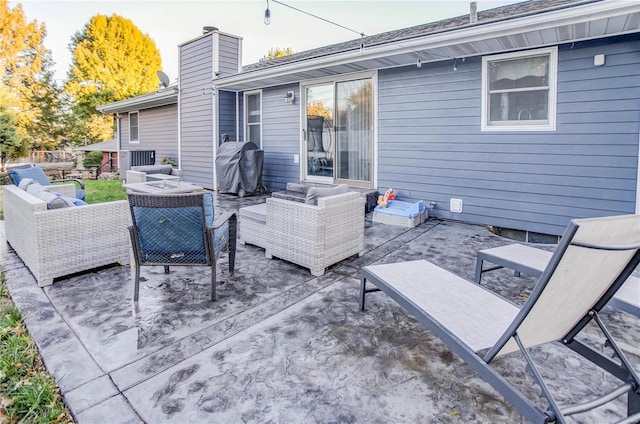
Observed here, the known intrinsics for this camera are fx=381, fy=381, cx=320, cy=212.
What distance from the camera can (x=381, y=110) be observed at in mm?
6418

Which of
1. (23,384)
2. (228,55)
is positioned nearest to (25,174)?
(23,384)

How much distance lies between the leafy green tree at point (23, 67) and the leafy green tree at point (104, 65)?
1.36m

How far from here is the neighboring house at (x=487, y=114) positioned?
14.4ft

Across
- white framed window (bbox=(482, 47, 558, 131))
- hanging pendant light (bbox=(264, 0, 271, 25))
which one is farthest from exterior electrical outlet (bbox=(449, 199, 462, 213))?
hanging pendant light (bbox=(264, 0, 271, 25))

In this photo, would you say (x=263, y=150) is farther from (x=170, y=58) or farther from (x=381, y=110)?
(x=170, y=58)

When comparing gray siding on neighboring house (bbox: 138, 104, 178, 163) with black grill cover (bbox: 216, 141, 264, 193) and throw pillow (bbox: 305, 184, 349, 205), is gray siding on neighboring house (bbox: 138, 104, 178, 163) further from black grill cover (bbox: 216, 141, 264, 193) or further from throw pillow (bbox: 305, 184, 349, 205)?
throw pillow (bbox: 305, 184, 349, 205)

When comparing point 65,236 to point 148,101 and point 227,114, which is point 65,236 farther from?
point 148,101

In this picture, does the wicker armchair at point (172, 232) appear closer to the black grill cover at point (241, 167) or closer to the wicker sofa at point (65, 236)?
the wicker sofa at point (65, 236)

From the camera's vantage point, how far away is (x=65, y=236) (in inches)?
127

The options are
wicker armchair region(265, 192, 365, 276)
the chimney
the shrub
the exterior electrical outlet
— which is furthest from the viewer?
the shrub

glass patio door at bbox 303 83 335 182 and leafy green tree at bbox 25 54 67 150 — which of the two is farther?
leafy green tree at bbox 25 54 67 150

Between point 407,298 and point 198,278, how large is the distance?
1967 millimetres

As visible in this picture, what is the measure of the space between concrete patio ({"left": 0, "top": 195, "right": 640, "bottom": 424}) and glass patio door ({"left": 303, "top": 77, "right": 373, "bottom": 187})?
3.83m

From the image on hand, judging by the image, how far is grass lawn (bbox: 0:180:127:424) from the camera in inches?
65.3
